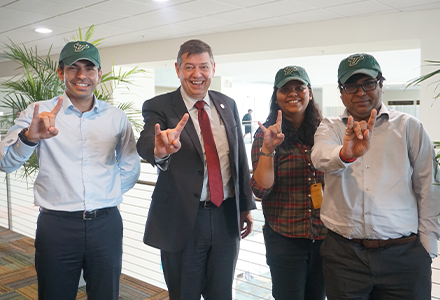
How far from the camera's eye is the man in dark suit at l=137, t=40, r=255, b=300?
164 cm

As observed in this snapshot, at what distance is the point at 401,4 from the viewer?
5.08 m

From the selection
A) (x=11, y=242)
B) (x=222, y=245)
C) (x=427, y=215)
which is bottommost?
(x=11, y=242)

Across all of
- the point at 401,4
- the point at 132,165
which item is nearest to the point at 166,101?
the point at 132,165

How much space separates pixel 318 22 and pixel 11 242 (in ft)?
16.8

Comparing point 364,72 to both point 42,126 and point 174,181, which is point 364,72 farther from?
point 42,126

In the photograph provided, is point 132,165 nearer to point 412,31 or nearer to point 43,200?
point 43,200

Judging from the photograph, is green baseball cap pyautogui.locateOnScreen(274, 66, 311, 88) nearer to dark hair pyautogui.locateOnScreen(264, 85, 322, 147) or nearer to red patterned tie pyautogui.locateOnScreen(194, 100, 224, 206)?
dark hair pyautogui.locateOnScreen(264, 85, 322, 147)

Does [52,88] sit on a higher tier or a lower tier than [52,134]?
higher

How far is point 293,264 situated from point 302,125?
2.02ft

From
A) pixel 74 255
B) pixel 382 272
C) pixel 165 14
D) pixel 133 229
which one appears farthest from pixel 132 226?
pixel 382 272

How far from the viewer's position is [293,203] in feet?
5.62

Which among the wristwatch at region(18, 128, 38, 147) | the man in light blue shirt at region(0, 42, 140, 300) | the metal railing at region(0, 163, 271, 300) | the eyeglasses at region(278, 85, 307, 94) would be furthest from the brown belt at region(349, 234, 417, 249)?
the metal railing at region(0, 163, 271, 300)

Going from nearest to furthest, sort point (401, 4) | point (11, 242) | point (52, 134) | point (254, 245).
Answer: point (52, 134) < point (11, 242) < point (401, 4) < point (254, 245)

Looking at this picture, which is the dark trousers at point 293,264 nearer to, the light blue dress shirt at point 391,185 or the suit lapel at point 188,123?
the light blue dress shirt at point 391,185
